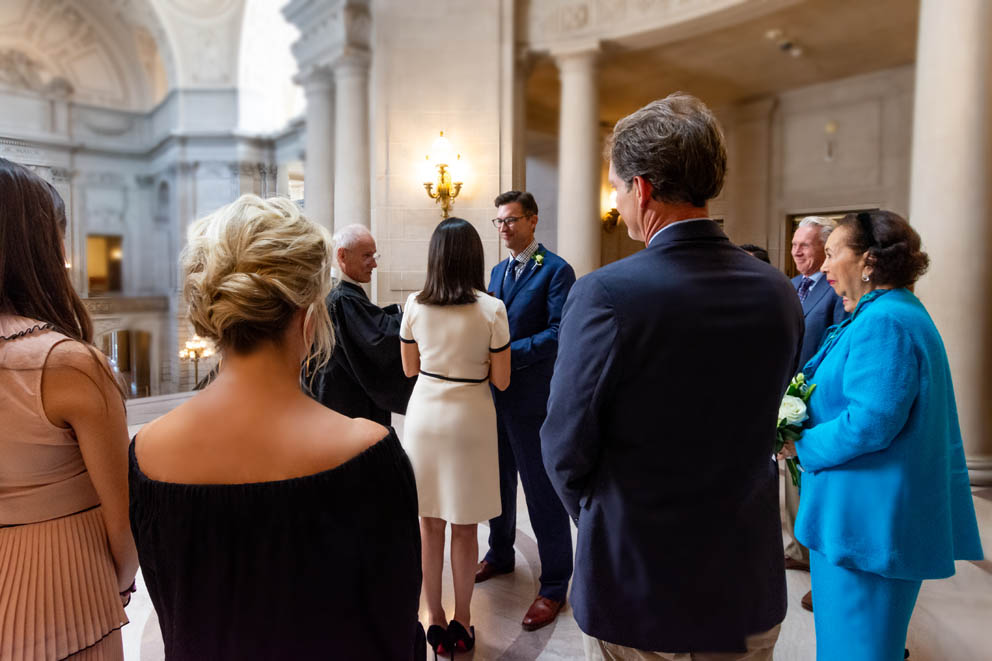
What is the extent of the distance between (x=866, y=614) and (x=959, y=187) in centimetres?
345

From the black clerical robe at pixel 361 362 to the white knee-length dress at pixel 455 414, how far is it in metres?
0.34

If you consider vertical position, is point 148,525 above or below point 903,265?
below

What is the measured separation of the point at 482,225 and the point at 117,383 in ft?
17.3

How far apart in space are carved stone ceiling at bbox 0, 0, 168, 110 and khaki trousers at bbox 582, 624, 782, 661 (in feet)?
12.7

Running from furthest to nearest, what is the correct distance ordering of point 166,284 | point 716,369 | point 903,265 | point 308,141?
point 308,141, point 166,284, point 903,265, point 716,369

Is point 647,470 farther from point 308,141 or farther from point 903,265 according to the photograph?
point 308,141

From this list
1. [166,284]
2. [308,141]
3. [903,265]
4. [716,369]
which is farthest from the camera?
[308,141]

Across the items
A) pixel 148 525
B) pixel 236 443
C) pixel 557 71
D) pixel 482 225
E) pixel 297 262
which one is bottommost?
pixel 148 525

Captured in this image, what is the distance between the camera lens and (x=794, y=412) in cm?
184

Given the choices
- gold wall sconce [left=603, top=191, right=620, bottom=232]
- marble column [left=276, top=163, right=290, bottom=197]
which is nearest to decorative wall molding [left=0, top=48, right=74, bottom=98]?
marble column [left=276, top=163, right=290, bottom=197]

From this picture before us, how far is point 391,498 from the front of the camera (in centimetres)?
85

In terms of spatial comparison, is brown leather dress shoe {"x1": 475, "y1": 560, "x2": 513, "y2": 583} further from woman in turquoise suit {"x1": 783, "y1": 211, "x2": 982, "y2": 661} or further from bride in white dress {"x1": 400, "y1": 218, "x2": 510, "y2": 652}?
woman in turquoise suit {"x1": 783, "y1": 211, "x2": 982, "y2": 661}

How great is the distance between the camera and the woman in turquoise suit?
5.40 ft

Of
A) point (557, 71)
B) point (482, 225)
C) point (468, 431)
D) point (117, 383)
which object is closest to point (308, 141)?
point (482, 225)
